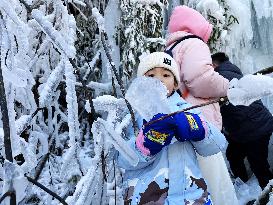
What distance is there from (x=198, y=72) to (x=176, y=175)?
811 millimetres

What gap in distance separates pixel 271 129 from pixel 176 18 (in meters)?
1.04

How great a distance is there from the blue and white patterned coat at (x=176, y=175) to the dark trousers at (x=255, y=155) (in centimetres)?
144

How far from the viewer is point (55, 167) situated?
9.31ft

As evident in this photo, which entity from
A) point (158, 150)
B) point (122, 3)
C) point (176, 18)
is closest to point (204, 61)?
point (176, 18)

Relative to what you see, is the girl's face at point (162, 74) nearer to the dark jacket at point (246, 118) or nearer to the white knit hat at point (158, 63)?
the white knit hat at point (158, 63)

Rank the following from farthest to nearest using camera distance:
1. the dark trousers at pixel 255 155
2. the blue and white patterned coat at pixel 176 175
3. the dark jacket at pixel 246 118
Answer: the dark trousers at pixel 255 155 → the dark jacket at pixel 246 118 → the blue and white patterned coat at pixel 176 175

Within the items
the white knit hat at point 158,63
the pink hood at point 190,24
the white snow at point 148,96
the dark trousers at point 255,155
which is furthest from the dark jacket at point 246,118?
the white snow at point 148,96

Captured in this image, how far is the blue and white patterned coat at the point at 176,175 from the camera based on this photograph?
1633 mm

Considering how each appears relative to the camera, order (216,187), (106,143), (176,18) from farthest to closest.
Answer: (176,18) → (216,187) → (106,143)

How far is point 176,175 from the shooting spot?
165cm

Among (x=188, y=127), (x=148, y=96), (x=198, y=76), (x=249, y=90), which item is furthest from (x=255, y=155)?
(x=249, y=90)

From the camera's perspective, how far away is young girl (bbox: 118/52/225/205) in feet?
5.04

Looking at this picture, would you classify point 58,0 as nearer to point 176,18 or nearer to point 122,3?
point 176,18

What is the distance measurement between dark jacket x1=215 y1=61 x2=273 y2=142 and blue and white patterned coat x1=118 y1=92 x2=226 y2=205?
1.29m
